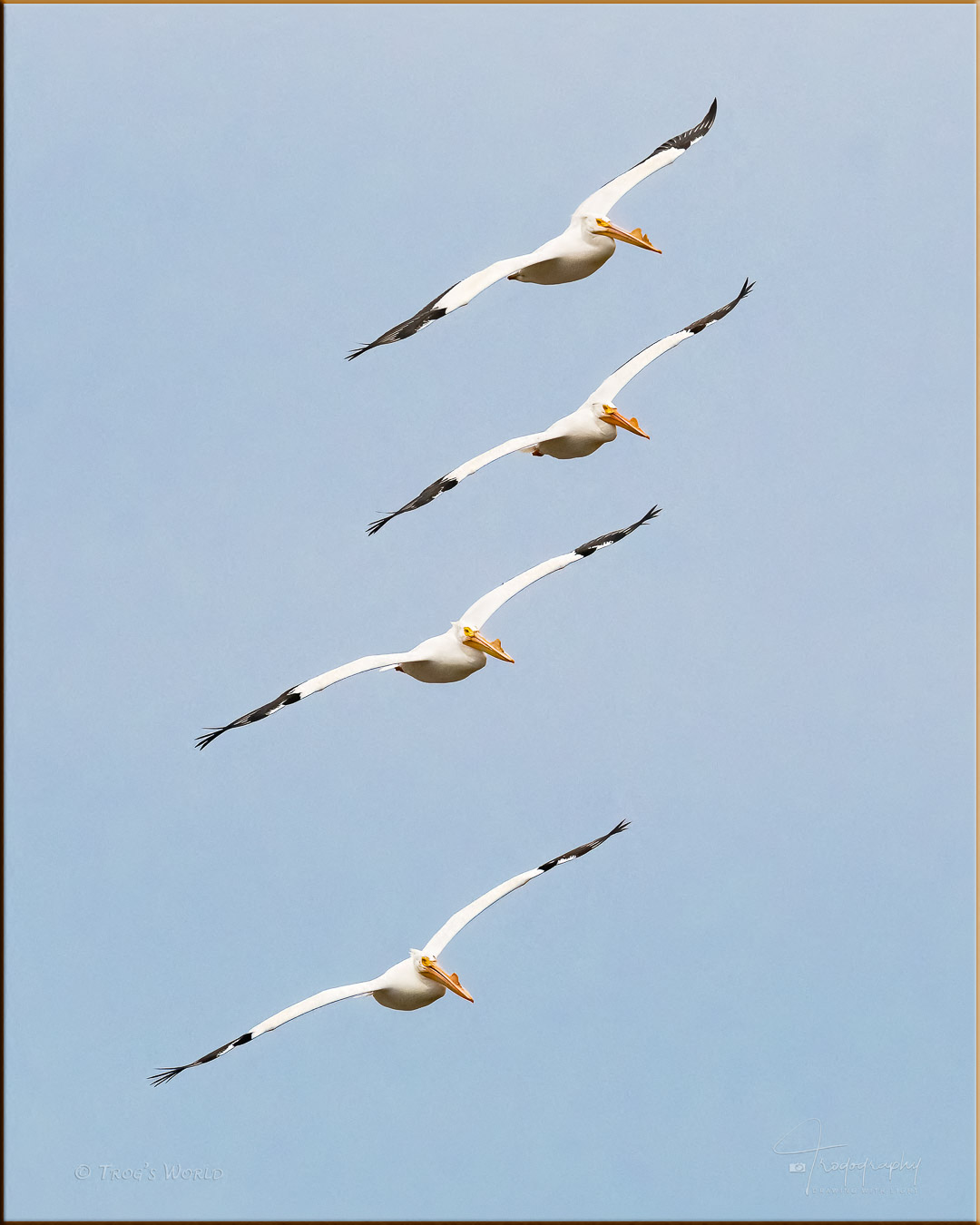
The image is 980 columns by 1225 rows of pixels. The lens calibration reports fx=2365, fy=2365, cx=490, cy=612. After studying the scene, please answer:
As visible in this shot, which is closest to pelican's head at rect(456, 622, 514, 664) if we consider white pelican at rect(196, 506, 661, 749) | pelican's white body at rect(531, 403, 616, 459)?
white pelican at rect(196, 506, 661, 749)

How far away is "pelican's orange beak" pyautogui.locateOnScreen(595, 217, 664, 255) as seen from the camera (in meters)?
30.4

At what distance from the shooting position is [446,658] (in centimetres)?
3000

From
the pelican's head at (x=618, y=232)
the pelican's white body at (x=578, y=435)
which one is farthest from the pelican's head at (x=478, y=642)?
the pelican's head at (x=618, y=232)

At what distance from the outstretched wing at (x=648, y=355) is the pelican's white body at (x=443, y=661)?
13.8 ft

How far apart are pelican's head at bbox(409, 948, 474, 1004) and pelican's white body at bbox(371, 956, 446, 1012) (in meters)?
0.04

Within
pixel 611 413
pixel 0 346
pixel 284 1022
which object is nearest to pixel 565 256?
pixel 611 413

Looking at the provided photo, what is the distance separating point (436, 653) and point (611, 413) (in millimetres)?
4348

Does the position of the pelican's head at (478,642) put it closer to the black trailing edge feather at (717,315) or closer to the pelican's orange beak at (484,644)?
the pelican's orange beak at (484,644)

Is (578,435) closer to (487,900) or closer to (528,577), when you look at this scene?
(528,577)

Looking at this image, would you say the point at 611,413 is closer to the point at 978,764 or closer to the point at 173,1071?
the point at 978,764

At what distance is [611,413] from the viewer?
31781 mm

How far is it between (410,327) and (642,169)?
19.3 ft

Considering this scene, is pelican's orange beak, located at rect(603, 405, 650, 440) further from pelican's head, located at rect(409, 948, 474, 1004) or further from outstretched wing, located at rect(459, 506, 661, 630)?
pelican's head, located at rect(409, 948, 474, 1004)

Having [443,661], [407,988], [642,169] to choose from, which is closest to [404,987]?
[407,988]
